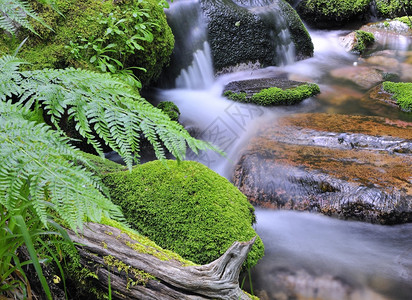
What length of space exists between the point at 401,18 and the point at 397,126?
7.84 metres

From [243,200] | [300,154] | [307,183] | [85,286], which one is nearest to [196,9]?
[300,154]

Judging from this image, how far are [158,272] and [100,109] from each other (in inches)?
35.2

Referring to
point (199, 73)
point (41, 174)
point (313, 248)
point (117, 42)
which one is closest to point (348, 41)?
point (199, 73)

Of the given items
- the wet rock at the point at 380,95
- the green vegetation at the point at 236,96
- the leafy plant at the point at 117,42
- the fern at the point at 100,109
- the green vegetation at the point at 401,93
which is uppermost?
the fern at the point at 100,109

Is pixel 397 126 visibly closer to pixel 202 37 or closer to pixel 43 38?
pixel 202 37

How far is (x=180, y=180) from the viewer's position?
2943 mm

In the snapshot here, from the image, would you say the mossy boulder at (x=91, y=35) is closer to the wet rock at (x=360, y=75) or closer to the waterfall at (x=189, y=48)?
the waterfall at (x=189, y=48)

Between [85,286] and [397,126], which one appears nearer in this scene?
[85,286]

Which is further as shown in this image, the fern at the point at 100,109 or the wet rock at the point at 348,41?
the wet rock at the point at 348,41

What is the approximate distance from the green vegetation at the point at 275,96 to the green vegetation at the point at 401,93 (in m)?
1.48

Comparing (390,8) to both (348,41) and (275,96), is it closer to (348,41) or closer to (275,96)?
(348,41)

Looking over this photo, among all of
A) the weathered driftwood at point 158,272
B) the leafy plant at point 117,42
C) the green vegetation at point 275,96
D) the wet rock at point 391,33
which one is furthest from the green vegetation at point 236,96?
the wet rock at point 391,33

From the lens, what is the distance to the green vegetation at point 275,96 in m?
6.47

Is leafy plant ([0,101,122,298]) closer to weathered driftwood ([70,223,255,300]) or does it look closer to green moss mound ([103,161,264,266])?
weathered driftwood ([70,223,255,300])
